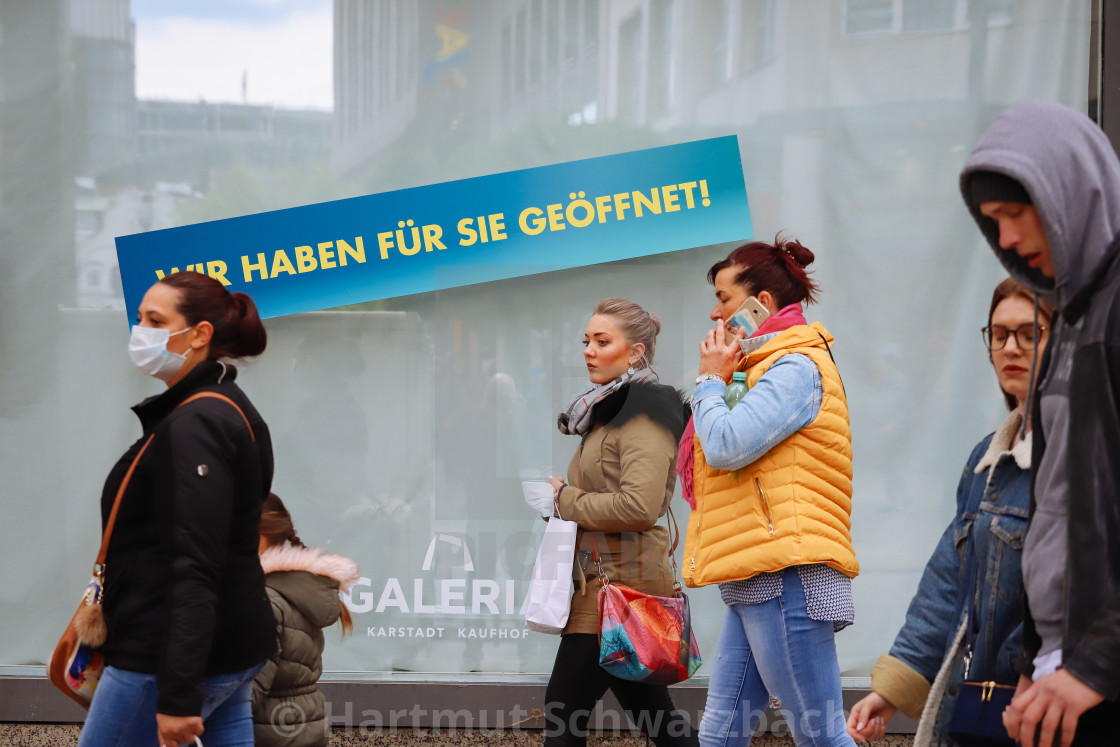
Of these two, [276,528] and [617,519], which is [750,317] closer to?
[617,519]

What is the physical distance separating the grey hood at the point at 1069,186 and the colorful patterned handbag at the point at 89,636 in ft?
6.33

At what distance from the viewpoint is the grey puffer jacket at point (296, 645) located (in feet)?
10.5

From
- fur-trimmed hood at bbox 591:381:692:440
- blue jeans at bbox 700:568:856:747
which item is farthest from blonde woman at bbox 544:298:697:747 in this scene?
blue jeans at bbox 700:568:856:747

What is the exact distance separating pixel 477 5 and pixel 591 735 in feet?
11.2

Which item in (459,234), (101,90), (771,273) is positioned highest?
(101,90)

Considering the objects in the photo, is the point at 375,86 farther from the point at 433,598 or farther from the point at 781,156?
the point at 433,598

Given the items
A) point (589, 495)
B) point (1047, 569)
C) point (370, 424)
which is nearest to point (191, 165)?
point (370, 424)

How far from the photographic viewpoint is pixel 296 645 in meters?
3.24

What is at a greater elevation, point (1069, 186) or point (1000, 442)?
point (1069, 186)

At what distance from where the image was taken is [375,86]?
4977 millimetres

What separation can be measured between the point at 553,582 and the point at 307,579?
841 mm

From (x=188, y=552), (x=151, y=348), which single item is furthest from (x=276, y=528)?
(x=188, y=552)

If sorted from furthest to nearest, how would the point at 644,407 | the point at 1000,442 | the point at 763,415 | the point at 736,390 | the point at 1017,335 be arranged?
the point at 644,407, the point at 736,390, the point at 763,415, the point at 1017,335, the point at 1000,442

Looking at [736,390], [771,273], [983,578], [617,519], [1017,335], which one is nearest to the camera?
[983,578]
